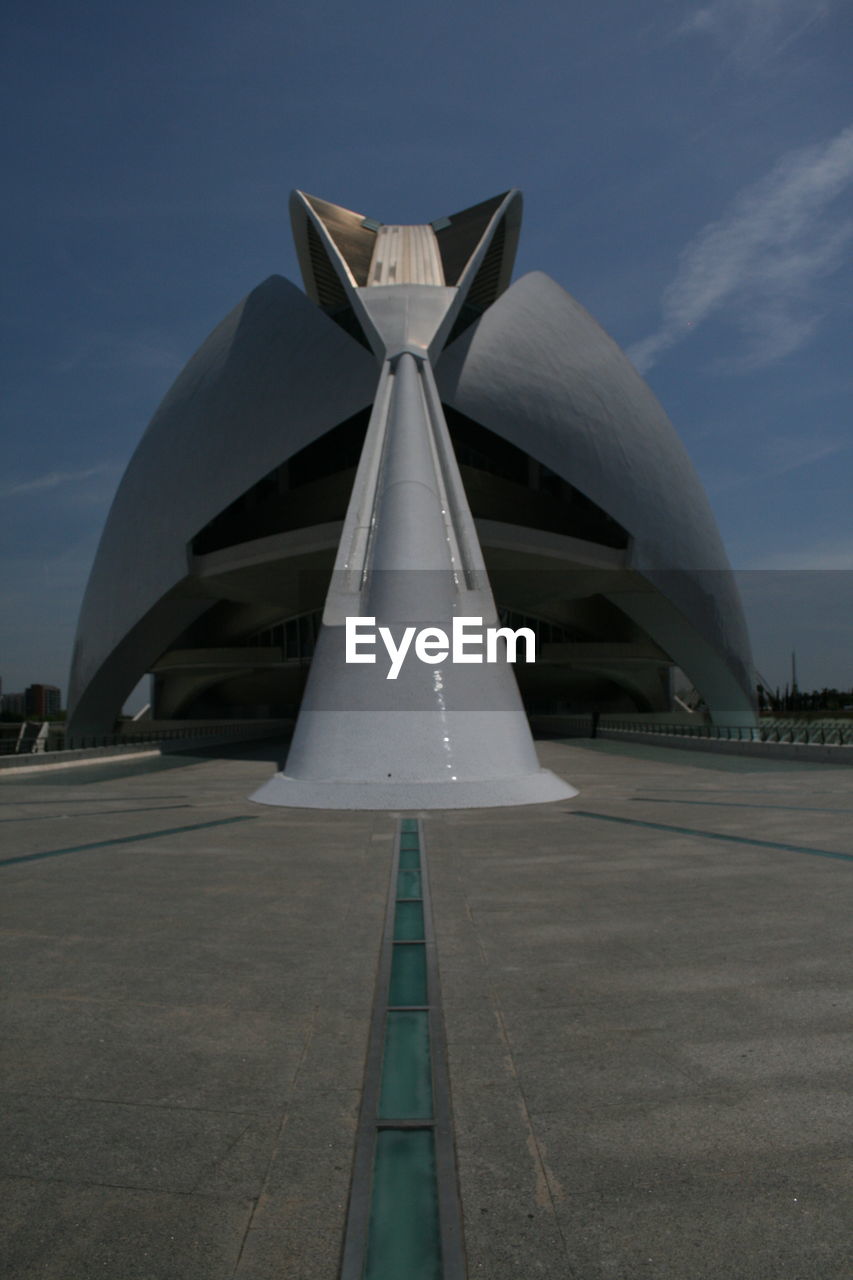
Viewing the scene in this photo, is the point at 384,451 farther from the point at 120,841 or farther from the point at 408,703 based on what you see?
the point at 120,841

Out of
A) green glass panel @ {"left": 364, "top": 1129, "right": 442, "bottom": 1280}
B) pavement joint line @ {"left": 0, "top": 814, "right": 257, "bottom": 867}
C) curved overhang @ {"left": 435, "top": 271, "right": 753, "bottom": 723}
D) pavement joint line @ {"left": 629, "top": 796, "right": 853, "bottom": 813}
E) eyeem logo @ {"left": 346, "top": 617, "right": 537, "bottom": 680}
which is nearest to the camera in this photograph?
green glass panel @ {"left": 364, "top": 1129, "right": 442, "bottom": 1280}

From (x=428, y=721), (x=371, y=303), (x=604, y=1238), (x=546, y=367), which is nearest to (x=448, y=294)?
(x=371, y=303)

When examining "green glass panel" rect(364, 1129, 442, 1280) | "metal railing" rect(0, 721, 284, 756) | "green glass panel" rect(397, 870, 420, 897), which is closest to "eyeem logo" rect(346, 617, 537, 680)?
"green glass panel" rect(397, 870, 420, 897)

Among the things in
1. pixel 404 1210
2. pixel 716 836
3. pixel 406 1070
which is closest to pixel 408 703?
pixel 716 836

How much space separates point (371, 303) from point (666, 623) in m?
11.1

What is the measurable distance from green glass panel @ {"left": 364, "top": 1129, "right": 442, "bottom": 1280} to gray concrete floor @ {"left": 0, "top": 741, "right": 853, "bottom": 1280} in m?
0.07

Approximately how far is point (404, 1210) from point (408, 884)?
2.87 m

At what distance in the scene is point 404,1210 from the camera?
5.24ft

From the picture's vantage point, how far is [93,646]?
76.4 ft

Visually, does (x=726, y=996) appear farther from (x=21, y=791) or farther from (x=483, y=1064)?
(x=21, y=791)

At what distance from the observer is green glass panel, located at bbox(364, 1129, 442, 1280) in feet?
4.79

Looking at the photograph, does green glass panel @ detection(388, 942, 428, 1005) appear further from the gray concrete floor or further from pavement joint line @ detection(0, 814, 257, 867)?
pavement joint line @ detection(0, 814, 257, 867)

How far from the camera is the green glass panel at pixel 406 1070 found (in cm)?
198

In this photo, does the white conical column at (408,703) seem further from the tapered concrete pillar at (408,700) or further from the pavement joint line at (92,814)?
the pavement joint line at (92,814)
